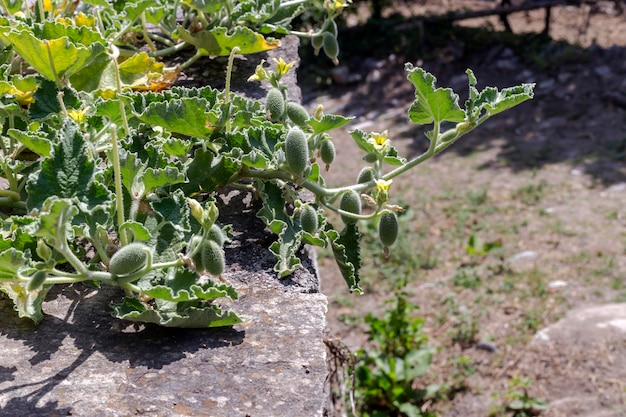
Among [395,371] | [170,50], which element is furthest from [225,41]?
[395,371]

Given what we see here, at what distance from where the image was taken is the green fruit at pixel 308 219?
150 centimetres

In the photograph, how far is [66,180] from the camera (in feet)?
4.19

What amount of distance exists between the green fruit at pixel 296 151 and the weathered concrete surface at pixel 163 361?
23cm

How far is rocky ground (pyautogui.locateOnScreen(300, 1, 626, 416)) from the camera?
375 centimetres

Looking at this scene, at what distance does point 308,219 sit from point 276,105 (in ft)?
1.12

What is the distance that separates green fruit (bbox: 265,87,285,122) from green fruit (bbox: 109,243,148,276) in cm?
60

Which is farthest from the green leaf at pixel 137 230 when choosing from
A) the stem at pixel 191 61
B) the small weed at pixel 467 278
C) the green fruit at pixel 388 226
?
the small weed at pixel 467 278

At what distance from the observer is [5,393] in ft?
3.66

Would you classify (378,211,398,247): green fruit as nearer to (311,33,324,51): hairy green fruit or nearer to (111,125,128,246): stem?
(111,125,128,246): stem

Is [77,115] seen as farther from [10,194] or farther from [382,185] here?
[382,185]

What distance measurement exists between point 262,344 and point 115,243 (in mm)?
326

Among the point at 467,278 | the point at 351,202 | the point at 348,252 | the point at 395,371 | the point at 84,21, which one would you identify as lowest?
the point at 467,278

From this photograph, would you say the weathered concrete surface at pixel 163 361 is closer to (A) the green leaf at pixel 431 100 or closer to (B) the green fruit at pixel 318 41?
(A) the green leaf at pixel 431 100

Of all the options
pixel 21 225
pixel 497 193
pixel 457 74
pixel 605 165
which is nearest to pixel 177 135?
pixel 21 225
